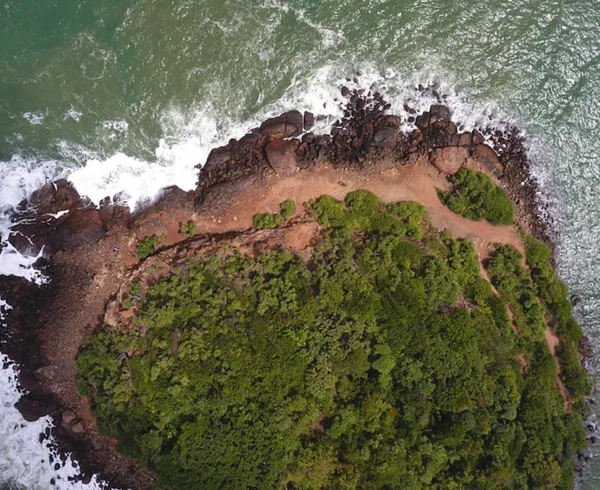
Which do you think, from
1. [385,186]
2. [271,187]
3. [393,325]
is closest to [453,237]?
[385,186]

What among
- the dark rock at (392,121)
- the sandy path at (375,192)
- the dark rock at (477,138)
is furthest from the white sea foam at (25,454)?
the dark rock at (477,138)

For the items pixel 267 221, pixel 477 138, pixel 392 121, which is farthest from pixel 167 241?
pixel 477 138

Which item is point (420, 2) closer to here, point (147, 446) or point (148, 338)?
point (148, 338)

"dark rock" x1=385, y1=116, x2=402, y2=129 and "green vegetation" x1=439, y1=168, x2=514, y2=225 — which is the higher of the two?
"dark rock" x1=385, y1=116, x2=402, y2=129

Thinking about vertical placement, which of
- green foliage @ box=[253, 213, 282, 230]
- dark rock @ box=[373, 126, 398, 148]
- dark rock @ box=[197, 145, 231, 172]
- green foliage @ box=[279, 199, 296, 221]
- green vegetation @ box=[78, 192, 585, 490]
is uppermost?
dark rock @ box=[373, 126, 398, 148]

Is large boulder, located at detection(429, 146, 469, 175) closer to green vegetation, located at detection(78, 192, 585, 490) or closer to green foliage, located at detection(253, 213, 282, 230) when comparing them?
green vegetation, located at detection(78, 192, 585, 490)

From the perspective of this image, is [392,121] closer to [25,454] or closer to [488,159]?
[488,159]

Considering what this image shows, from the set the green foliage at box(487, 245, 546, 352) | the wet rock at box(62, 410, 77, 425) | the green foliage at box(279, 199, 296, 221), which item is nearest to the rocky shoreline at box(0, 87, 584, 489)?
the wet rock at box(62, 410, 77, 425)
